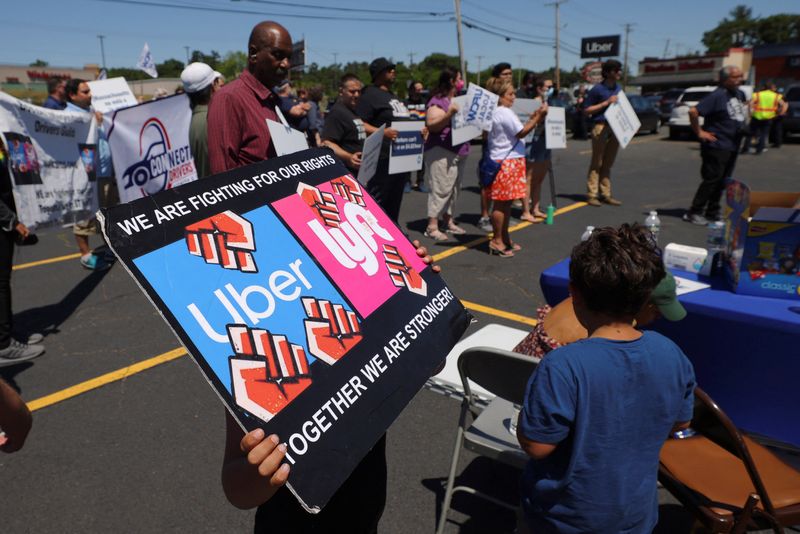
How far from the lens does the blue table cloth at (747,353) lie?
2.56 m

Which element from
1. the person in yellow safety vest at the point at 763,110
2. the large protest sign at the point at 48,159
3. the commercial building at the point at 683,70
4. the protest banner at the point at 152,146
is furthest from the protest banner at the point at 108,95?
the commercial building at the point at 683,70

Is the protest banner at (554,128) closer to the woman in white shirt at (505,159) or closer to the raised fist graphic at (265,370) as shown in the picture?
the woman in white shirt at (505,159)

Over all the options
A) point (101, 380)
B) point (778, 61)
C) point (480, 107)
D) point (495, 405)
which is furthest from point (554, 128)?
point (778, 61)

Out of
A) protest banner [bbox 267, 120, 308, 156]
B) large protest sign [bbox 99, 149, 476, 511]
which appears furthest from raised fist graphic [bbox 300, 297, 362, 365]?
protest banner [bbox 267, 120, 308, 156]

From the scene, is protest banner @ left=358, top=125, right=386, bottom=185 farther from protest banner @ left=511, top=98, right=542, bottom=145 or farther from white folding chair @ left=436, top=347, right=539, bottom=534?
protest banner @ left=511, top=98, right=542, bottom=145

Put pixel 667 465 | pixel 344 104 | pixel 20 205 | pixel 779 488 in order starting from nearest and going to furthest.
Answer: pixel 779 488
pixel 667 465
pixel 20 205
pixel 344 104

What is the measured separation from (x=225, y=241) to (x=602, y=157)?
8.57 meters

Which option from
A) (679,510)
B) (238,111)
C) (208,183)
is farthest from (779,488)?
(238,111)

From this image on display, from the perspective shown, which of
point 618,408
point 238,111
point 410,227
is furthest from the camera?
point 410,227

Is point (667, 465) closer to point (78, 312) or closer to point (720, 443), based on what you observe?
point (720, 443)

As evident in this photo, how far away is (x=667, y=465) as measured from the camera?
2158 millimetres

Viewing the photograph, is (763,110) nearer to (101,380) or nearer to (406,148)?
(406,148)

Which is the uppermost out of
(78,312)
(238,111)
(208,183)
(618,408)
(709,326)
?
(238,111)

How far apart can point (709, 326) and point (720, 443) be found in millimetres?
733
